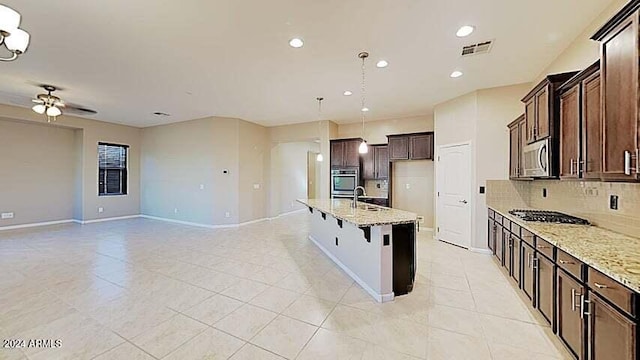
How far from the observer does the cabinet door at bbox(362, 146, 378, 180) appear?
723cm

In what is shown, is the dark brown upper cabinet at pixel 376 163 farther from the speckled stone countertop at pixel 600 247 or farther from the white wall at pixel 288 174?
the speckled stone countertop at pixel 600 247

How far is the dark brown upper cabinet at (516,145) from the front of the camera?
3788 millimetres

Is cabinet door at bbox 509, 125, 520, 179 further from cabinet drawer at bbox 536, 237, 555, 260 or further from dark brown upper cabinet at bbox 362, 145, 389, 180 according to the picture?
dark brown upper cabinet at bbox 362, 145, 389, 180

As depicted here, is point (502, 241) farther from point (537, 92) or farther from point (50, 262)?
point (50, 262)

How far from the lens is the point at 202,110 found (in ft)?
21.6

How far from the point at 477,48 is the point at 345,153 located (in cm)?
431

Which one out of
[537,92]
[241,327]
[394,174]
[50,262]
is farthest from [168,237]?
[537,92]

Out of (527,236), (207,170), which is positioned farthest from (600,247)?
(207,170)

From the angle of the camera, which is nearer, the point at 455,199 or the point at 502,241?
the point at 502,241

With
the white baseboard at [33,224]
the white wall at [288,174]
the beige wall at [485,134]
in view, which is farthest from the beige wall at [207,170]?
the beige wall at [485,134]

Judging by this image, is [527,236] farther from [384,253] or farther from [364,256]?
[364,256]

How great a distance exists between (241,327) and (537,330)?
8.60 ft

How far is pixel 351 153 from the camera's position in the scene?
733 cm

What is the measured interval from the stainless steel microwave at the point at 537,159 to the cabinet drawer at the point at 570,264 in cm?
117
